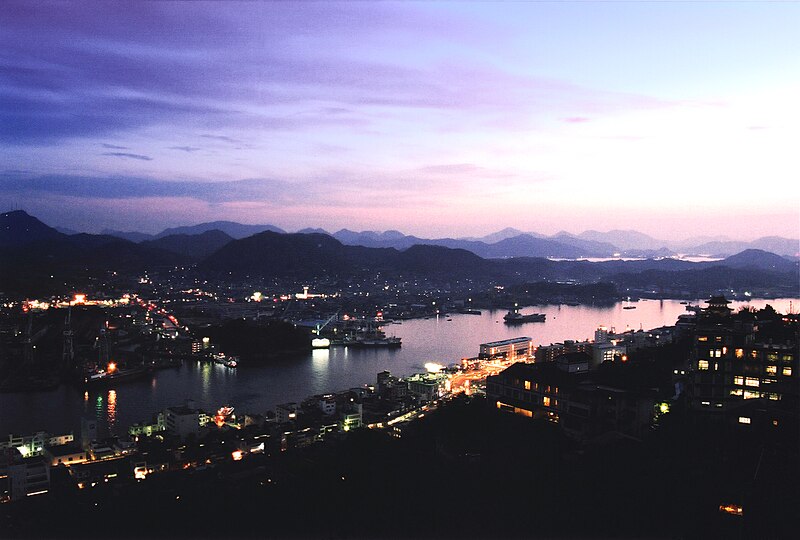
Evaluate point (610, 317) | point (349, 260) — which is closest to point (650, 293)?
point (610, 317)

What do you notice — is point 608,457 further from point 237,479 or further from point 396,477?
point 237,479

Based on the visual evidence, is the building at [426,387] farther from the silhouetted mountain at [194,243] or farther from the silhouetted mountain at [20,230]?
the silhouetted mountain at [194,243]

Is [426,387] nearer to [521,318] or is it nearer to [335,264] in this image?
[521,318]

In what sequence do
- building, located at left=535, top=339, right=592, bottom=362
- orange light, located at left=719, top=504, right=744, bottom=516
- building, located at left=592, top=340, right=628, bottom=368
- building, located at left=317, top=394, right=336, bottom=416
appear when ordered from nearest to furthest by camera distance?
orange light, located at left=719, top=504, right=744, bottom=516, building, located at left=317, top=394, right=336, bottom=416, building, located at left=592, top=340, right=628, bottom=368, building, located at left=535, top=339, right=592, bottom=362

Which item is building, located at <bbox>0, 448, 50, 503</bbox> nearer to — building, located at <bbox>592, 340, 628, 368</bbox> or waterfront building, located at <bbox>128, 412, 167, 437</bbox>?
waterfront building, located at <bbox>128, 412, 167, 437</bbox>

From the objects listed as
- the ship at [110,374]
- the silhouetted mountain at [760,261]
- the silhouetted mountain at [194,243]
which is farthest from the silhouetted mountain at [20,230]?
the silhouetted mountain at [760,261]

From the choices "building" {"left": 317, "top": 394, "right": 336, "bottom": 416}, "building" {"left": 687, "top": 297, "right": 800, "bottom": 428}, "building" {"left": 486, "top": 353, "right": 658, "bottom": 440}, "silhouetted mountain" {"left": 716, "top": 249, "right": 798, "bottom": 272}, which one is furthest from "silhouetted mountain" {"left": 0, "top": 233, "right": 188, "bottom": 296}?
"silhouetted mountain" {"left": 716, "top": 249, "right": 798, "bottom": 272}
